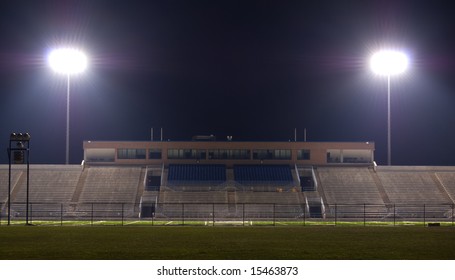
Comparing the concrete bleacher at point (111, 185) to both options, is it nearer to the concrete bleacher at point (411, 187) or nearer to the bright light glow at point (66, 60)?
the bright light glow at point (66, 60)

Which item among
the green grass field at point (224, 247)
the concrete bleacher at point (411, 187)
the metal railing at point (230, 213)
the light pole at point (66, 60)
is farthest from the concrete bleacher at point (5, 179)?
the green grass field at point (224, 247)

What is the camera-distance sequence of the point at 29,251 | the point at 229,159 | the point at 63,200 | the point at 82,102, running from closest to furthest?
the point at 29,251
the point at 63,200
the point at 229,159
the point at 82,102

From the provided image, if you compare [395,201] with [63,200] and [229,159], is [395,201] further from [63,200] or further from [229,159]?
[63,200]

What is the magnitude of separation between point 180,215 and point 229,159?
59.2 ft

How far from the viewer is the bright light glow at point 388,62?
79.4m

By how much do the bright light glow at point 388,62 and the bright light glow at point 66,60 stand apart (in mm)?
31256

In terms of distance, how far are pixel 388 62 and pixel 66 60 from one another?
3385 cm

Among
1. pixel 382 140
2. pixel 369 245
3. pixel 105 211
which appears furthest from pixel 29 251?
pixel 382 140

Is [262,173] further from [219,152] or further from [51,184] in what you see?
[51,184]

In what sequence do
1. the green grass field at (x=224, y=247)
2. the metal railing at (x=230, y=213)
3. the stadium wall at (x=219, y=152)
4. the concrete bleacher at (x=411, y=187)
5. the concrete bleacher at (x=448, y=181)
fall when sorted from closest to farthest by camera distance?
the green grass field at (x=224, y=247), the metal railing at (x=230, y=213), the concrete bleacher at (x=411, y=187), the concrete bleacher at (x=448, y=181), the stadium wall at (x=219, y=152)

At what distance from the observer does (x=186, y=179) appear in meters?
79.2

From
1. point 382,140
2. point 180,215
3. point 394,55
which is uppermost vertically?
point 394,55

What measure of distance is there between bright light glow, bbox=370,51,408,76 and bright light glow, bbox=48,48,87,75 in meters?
31.3

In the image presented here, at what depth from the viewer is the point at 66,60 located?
79125 mm
